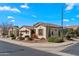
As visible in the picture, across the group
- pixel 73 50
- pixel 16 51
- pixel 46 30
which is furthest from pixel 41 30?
pixel 73 50

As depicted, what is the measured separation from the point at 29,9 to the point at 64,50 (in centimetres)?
110

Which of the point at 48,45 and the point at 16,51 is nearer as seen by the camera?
the point at 16,51

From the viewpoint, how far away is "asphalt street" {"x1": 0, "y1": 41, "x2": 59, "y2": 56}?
14.8 m

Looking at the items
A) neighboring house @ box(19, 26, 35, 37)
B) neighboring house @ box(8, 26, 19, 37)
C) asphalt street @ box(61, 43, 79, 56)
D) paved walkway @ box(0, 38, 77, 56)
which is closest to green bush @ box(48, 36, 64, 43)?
paved walkway @ box(0, 38, 77, 56)

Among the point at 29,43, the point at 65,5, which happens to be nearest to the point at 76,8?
the point at 65,5

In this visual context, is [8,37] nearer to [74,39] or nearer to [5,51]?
[5,51]

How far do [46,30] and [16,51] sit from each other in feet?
2.46

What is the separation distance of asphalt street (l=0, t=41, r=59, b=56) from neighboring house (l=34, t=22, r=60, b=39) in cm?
35

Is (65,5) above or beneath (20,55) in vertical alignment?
above

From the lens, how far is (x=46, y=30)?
49.1 feet

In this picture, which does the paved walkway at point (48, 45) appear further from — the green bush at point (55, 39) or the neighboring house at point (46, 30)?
the neighboring house at point (46, 30)

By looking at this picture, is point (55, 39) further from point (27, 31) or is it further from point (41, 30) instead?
point (27, 31)

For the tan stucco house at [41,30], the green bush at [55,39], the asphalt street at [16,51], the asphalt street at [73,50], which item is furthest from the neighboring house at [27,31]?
the asphalt street at [73,50]

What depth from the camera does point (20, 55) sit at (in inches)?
583
